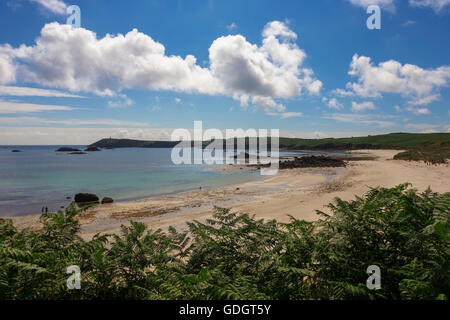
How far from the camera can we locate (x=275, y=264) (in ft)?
13.3

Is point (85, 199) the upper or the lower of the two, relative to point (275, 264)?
lower

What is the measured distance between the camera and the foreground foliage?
3.36m

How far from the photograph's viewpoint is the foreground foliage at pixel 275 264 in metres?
3.36

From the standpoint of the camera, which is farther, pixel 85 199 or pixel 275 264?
pixel 85 199

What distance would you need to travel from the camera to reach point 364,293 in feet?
9.93

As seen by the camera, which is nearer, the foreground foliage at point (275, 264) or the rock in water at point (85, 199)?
the foreground foliage at point (275, 264)

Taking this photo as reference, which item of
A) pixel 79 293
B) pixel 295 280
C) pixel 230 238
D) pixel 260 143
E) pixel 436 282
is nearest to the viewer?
pixel 436 282

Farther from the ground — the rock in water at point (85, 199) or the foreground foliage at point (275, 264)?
the foreground foliage at point (275, 264)

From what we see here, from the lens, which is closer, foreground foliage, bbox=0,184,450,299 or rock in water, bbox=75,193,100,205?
foreground foliage, bbox=0,184,450,299

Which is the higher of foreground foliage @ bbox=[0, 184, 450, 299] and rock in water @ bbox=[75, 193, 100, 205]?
foreground foliage @ bbox=[0, 184, 450, 299]
